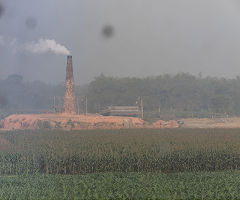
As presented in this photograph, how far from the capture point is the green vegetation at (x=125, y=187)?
35.6 ft

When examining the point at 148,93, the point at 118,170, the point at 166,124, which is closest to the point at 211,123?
the point at 166,124

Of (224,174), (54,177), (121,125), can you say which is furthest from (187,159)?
(121,125)

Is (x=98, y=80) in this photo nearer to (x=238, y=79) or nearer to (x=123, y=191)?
(x=238, y=79)

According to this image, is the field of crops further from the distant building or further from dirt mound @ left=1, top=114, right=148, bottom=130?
the distant building

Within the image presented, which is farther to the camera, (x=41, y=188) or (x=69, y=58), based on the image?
(x=69, y=58)

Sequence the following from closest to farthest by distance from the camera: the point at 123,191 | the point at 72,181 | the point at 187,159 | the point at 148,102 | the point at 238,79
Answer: the point at 123,191
the point at 72,181
the point at 187,159
the point at 148,102
the point at 238,79

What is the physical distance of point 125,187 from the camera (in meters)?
11.9

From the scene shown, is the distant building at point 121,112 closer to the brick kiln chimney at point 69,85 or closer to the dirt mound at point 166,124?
the dirt mound at point 166,124

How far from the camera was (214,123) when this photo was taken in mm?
42562

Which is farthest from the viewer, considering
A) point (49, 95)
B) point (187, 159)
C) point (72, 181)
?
point (49, 95)

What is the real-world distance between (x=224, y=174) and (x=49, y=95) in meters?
46.6

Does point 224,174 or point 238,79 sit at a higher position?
point 238,79

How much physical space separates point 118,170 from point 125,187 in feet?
16.1

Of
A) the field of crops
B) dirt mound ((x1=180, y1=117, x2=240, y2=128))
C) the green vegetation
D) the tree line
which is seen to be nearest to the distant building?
the tree line
